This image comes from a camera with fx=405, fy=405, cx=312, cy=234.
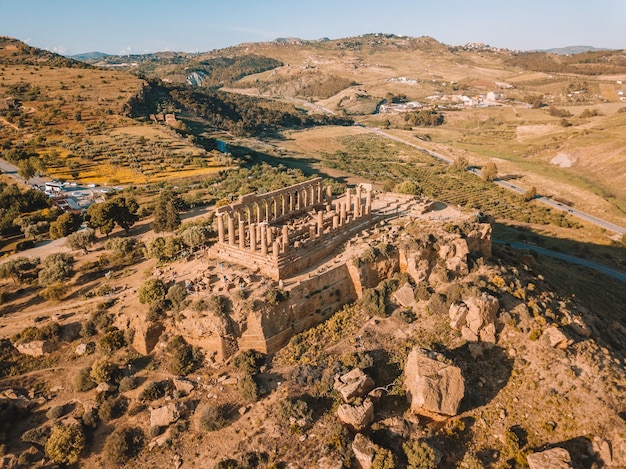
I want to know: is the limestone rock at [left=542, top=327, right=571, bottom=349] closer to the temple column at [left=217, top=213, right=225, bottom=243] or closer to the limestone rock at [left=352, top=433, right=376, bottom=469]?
the limestone rock at [left=352, top=433, right=376, bottom=469]

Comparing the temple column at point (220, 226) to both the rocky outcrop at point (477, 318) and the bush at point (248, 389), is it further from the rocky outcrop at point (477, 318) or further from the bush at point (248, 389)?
the rocky outcrop at point (477, 318)

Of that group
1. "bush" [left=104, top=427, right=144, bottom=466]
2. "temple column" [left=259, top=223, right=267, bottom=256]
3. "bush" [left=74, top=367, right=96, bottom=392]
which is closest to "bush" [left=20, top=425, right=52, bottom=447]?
"bush" [left=74, top=367, right=96, bottom=392]

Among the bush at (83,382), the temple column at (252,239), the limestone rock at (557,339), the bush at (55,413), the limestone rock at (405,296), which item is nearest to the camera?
the bush at (55,413)

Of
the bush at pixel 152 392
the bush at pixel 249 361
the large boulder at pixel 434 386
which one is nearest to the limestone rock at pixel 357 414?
the large boulder at pixel 434 386

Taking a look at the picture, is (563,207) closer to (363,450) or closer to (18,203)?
(363,450)

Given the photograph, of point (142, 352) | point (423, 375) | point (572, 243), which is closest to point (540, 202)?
point (572, 243)

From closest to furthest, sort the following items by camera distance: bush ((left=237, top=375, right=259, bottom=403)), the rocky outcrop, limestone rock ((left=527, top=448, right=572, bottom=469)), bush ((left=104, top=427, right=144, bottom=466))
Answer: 1. limestone rock ((left=527, top=448, right=572, bottom=469))
2. bush ((left=104, top=427, right=144, bottom=466))
3. bush ((left=237, top=375, right=259, bottom=403))
4. the rocky outcrop

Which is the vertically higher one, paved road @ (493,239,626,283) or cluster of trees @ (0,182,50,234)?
cluster of trees @ (0,182,50,234)

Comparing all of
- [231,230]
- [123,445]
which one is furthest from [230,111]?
[123,445]
